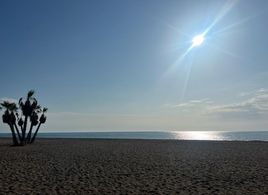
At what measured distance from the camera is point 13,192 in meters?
8.86

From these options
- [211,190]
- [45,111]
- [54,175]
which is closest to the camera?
[211,190]

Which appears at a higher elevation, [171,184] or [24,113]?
[24,113]

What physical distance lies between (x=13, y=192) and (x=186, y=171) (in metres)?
10.3

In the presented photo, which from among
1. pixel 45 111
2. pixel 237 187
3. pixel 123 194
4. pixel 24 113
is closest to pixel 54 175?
pixel 123 194

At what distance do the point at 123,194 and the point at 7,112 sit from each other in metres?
32.2

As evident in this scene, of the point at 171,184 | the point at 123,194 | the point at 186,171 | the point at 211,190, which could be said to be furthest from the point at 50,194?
the point at 186,171

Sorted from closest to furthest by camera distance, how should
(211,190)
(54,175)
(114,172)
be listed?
(211,190) < (54,175) < (114,172)

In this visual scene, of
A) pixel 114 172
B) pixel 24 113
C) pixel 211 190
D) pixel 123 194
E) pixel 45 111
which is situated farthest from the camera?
pixel 45 111

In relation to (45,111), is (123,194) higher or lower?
lower

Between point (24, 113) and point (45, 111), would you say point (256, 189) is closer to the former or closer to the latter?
point (24, 113)

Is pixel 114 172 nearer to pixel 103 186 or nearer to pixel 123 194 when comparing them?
pixel 103 186

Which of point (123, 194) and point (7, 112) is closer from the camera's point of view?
point (123, 194)

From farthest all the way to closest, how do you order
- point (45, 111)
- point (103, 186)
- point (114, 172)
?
1. point (45, 111)
2. point (114, 172)
3. point (103, 186)

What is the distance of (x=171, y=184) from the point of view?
1032 centimetres
